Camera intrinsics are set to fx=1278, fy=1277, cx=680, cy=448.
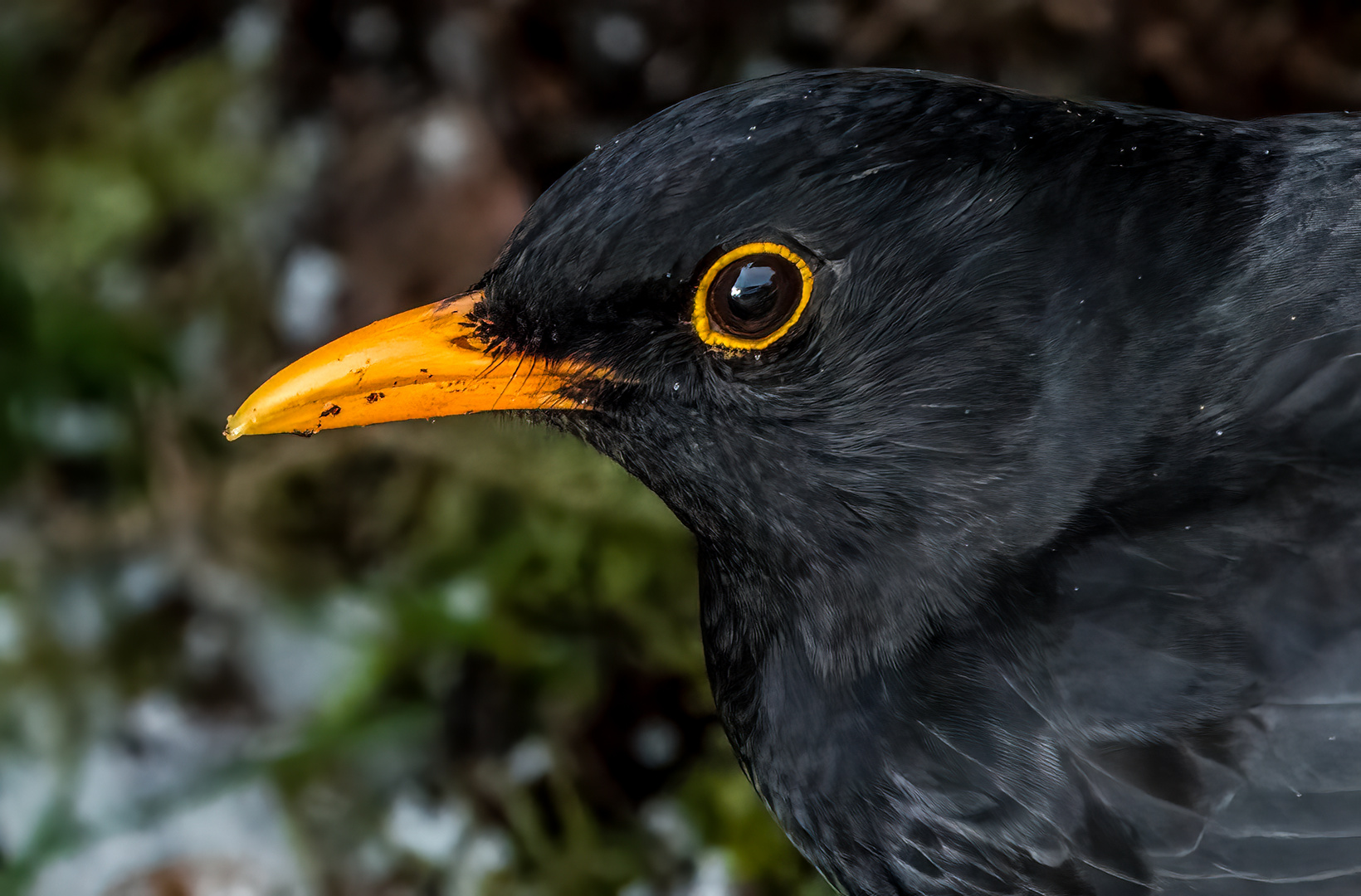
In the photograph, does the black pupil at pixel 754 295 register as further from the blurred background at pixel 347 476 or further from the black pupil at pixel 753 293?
the blurred background at pixel 347 476

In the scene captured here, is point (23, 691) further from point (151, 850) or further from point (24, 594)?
point (151, 850)

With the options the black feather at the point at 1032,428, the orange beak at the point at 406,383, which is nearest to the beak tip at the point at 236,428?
the orange beak at the point at 406,383

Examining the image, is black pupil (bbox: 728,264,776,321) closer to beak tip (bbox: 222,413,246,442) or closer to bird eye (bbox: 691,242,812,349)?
bird eye (bbox: 691,242,812,349)

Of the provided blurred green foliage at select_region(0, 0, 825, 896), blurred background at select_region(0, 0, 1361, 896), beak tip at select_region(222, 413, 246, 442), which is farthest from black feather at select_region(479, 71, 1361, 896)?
blurred background at select_region(0, 0, 1361, 896)

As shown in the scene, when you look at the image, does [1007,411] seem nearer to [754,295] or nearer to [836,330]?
[836,330]

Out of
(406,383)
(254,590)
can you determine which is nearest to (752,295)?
(406,383)

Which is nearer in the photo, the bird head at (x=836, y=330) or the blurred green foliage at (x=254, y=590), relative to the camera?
the bird head at (x=836, y=330)

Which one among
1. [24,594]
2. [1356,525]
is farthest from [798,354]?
[24,594]
